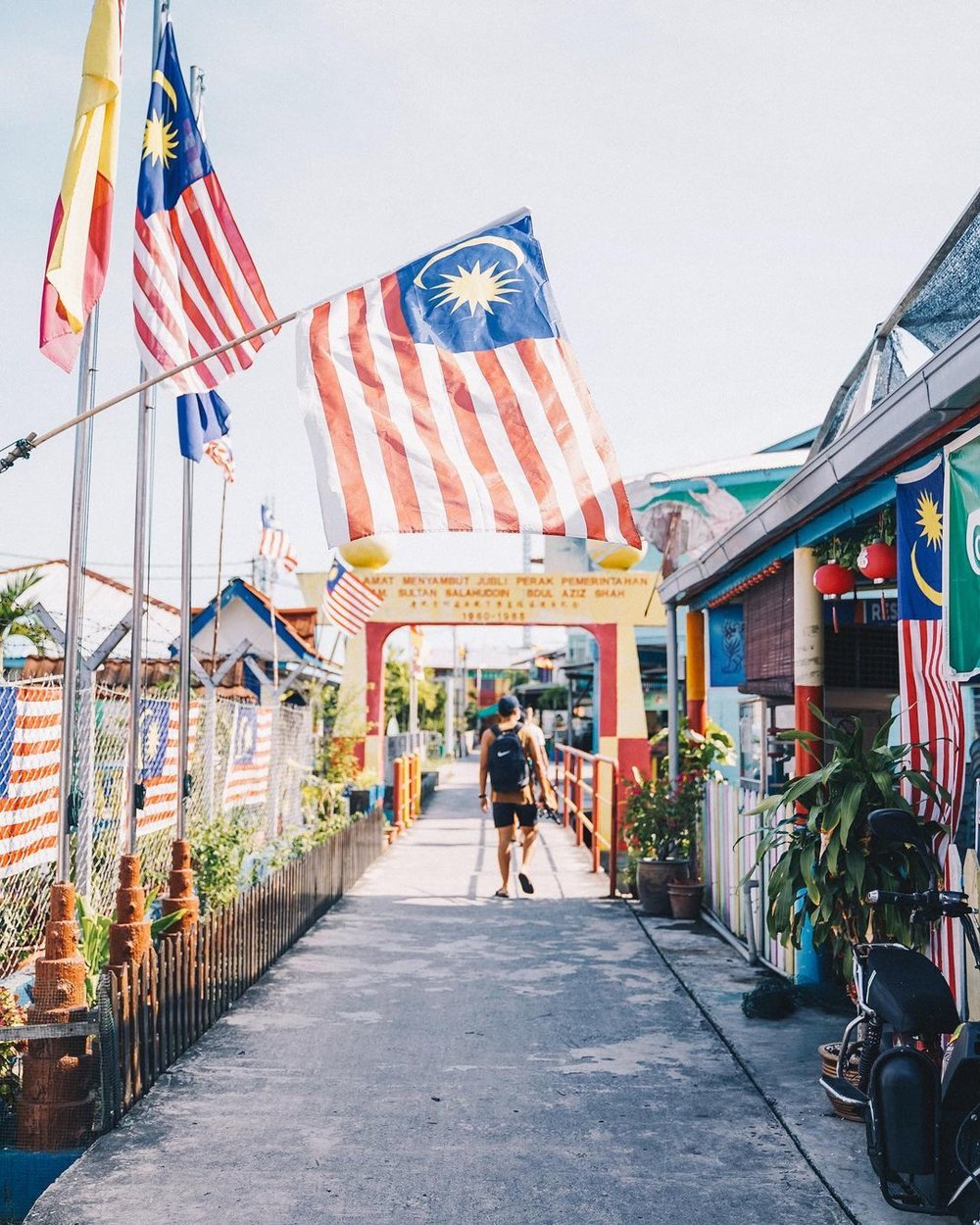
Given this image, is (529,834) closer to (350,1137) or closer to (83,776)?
(83,776)

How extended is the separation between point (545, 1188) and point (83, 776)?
396 cm

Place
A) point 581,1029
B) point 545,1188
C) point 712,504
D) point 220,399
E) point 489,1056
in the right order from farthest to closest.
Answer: point 712,504
point 220,399
point 581,1029
point 489,1056
point 545,1188

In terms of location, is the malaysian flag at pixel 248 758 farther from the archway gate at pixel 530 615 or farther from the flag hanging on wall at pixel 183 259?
the archway gate at pixel 530 615

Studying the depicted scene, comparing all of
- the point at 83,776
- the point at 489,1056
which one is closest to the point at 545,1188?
the point at 489,1056

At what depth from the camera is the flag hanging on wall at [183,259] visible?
621 centimetres

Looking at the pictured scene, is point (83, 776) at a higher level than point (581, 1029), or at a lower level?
higher

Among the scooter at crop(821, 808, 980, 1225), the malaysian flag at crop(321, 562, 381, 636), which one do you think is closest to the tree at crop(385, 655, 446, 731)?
the malaysian flag at crop(321, 562, 381, 636)

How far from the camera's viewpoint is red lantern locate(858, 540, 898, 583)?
6.39 metres

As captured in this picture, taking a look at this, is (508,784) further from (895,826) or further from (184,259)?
(895,826)

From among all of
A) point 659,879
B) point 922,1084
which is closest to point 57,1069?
point 922,1084

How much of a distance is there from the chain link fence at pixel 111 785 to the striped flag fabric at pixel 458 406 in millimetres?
2123

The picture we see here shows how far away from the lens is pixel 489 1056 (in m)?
6.09

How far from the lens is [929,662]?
5.45 metres

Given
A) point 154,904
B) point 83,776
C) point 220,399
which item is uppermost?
point 220,399
